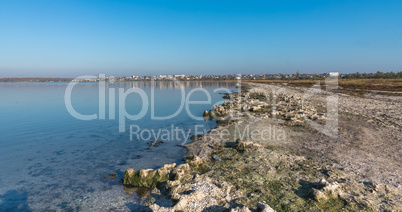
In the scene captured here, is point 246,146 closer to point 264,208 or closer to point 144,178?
point 144,178

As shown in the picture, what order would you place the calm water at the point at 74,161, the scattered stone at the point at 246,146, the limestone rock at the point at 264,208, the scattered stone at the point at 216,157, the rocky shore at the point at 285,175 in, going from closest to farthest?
the limestone rock at the point at 264,208 → the rocky shore at the point at 285,175 → the calm water at the point at 74,161 → the scattered stone at the point at 216,157 → the scattered stone at the point at 246,146

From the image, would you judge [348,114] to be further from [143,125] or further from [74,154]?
[74,154]

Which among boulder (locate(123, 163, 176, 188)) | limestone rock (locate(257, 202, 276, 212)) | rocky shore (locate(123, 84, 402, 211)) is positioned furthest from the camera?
boulder (locate(123, 163, 176, 188))

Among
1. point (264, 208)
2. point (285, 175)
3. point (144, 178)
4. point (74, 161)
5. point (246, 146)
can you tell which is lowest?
point (74, 161)

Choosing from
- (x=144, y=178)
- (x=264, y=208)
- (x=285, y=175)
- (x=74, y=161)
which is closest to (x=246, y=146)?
(x=285, y=175)

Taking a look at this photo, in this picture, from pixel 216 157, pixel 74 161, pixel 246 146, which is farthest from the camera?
pixel 246 146

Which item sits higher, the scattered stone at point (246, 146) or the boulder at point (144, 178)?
the scattered stone at point (246, 146)

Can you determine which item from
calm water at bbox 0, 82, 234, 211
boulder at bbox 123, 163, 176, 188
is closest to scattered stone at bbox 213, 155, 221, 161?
calm water at bbox 0, 82, 234, 211

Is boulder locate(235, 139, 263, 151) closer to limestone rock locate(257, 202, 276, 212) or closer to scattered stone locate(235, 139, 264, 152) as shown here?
scattered stone locate(235, 139, 264, 152)

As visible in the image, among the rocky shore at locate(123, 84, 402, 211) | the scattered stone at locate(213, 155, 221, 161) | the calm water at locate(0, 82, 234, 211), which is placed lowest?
the calm water at locate(0, 82, 234, 211)

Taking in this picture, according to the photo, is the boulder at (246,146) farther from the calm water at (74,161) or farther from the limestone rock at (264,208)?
the limestone rock at (264,208)

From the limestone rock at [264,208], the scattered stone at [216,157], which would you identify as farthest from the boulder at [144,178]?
the limestone rock at [264,208]

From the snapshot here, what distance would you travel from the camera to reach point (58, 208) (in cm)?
708

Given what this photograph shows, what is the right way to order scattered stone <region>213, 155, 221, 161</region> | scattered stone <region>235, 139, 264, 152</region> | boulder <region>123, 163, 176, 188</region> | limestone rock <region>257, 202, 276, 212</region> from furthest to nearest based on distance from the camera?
scattered stone <region>235, 139, 264, 152</region> → scattered stone <region>213, 155, 221, 161</region> → boulder <region>123, 163, 176, 188</region> → limestone rock <region>257, 202, 276, 212</region>
